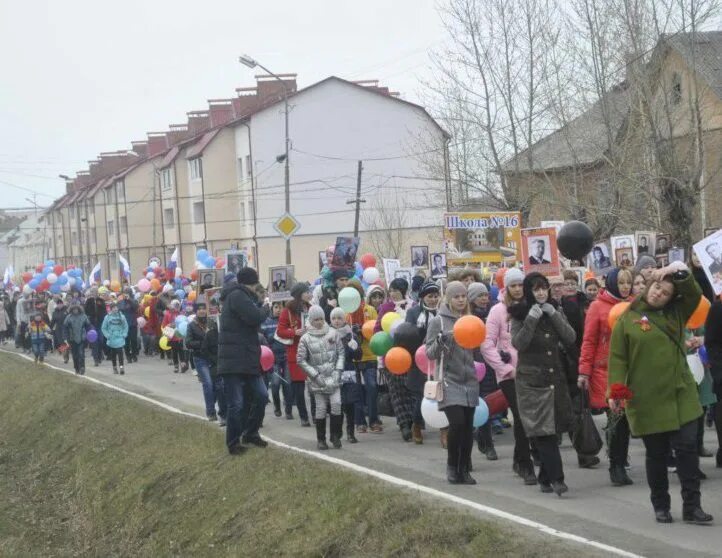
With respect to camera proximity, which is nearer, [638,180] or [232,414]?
[232,414]

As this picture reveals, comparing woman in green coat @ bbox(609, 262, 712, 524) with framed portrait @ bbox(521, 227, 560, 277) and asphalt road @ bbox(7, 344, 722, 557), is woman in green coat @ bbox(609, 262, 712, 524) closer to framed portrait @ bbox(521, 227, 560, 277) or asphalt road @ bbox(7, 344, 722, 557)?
asphalt road @ bbox(7, 344, 722, 557)

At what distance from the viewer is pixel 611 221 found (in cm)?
2712

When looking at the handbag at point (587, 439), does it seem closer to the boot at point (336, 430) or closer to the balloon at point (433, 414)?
the balloon at point (433, 414)

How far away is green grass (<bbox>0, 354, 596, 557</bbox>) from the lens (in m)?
9.01

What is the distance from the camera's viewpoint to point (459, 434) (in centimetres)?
1060

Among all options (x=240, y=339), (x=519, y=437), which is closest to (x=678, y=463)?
(x=519, y=437)

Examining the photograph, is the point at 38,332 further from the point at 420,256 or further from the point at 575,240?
the point at 575,240

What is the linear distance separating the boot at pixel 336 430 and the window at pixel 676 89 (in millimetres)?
14794

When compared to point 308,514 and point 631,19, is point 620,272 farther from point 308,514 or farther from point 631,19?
point 631,19

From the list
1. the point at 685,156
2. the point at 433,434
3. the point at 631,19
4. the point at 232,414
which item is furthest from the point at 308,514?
the point at 631,19

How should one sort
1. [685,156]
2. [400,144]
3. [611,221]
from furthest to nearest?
[400,144] → [611,221] → [685,156]

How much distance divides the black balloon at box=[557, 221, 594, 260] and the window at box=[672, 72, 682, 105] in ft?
43.8

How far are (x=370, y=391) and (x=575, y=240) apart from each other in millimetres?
3416

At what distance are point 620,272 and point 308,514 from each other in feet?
11.4
